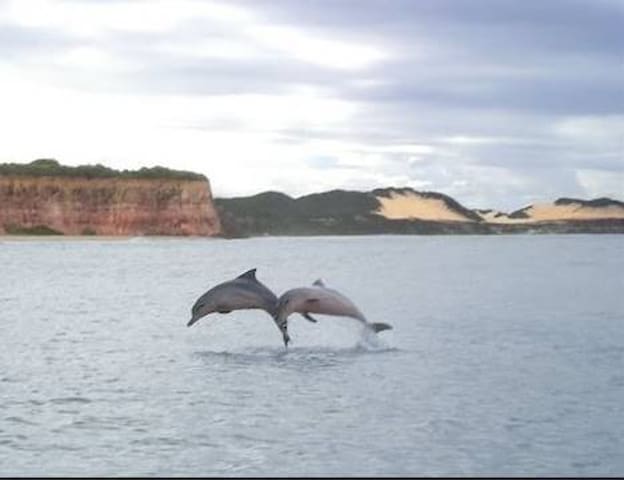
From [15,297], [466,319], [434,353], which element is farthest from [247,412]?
[15,297]

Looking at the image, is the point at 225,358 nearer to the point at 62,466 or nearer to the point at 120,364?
the point at 120,364

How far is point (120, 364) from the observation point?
Answer: 88.5 feet

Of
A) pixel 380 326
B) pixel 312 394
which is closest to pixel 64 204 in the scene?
pixel 380 326

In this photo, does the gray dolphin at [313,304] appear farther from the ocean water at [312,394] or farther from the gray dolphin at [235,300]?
the ocean water at [312,394]

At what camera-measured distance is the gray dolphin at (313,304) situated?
2590 centimetres

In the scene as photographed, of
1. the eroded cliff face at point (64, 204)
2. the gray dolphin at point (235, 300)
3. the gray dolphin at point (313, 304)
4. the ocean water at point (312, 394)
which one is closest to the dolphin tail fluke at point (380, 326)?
the gray dolphin at point (313, 304)

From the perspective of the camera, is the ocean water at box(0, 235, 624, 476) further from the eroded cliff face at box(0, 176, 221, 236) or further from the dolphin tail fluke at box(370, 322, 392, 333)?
the eroded cliff face at box(0, 176, 221, 236)

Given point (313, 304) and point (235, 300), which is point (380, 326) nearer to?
point (313, 304)

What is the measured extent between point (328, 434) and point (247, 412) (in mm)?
2305

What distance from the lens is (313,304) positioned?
1039 inches

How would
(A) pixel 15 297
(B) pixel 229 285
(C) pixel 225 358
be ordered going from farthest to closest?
(A) pixel 15 297 → (C) pixel 225 358 → (B) pixel 229 285

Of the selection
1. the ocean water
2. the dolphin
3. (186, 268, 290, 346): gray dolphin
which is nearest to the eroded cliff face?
the ocean water

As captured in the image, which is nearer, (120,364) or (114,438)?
(114,438)

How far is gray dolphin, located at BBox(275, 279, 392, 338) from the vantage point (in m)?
25.9
